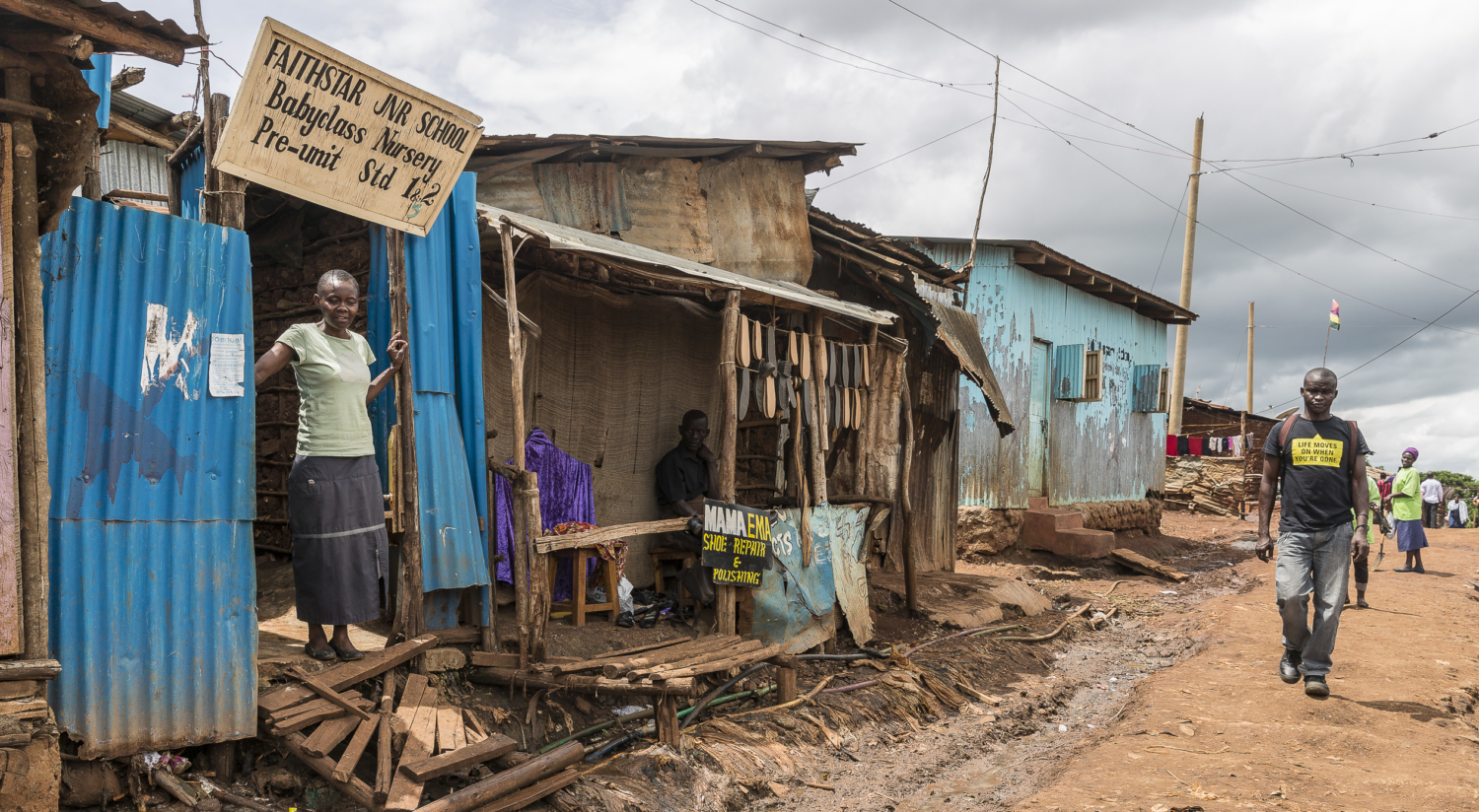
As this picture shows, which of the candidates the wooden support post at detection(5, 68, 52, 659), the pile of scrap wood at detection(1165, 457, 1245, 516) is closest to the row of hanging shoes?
the wooden support post at detection(5, 68, 52, 659)

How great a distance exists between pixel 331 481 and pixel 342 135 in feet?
5.53

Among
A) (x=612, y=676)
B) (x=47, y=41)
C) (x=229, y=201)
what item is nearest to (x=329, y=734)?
(x=612, y=676)

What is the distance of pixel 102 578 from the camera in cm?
386

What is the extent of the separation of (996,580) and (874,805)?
6258mm

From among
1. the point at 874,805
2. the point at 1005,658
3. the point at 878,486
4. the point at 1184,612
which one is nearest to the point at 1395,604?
the point at 1184,612

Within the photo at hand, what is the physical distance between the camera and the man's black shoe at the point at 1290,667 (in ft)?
22.1

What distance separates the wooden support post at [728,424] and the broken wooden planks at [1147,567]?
9.45 metres

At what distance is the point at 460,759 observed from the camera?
4.31 metres

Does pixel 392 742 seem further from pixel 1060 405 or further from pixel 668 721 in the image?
pixel 1060 405

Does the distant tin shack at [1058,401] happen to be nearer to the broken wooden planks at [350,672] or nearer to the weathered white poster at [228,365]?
the broken wooden planks at [350,672]

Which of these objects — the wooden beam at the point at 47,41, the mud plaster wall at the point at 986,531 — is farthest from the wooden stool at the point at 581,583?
the mud plaster wall at the point at 986,531

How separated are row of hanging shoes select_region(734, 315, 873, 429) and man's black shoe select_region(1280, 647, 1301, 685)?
375 centimetres

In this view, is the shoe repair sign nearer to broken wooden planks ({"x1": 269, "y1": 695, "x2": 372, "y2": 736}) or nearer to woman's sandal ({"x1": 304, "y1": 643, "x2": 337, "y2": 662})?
woman's sandal ({"x1": 304, "y1": 643, "x2": 337, "y2": 662})

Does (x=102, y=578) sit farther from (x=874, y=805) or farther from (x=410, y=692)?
(x=874, y=805)
